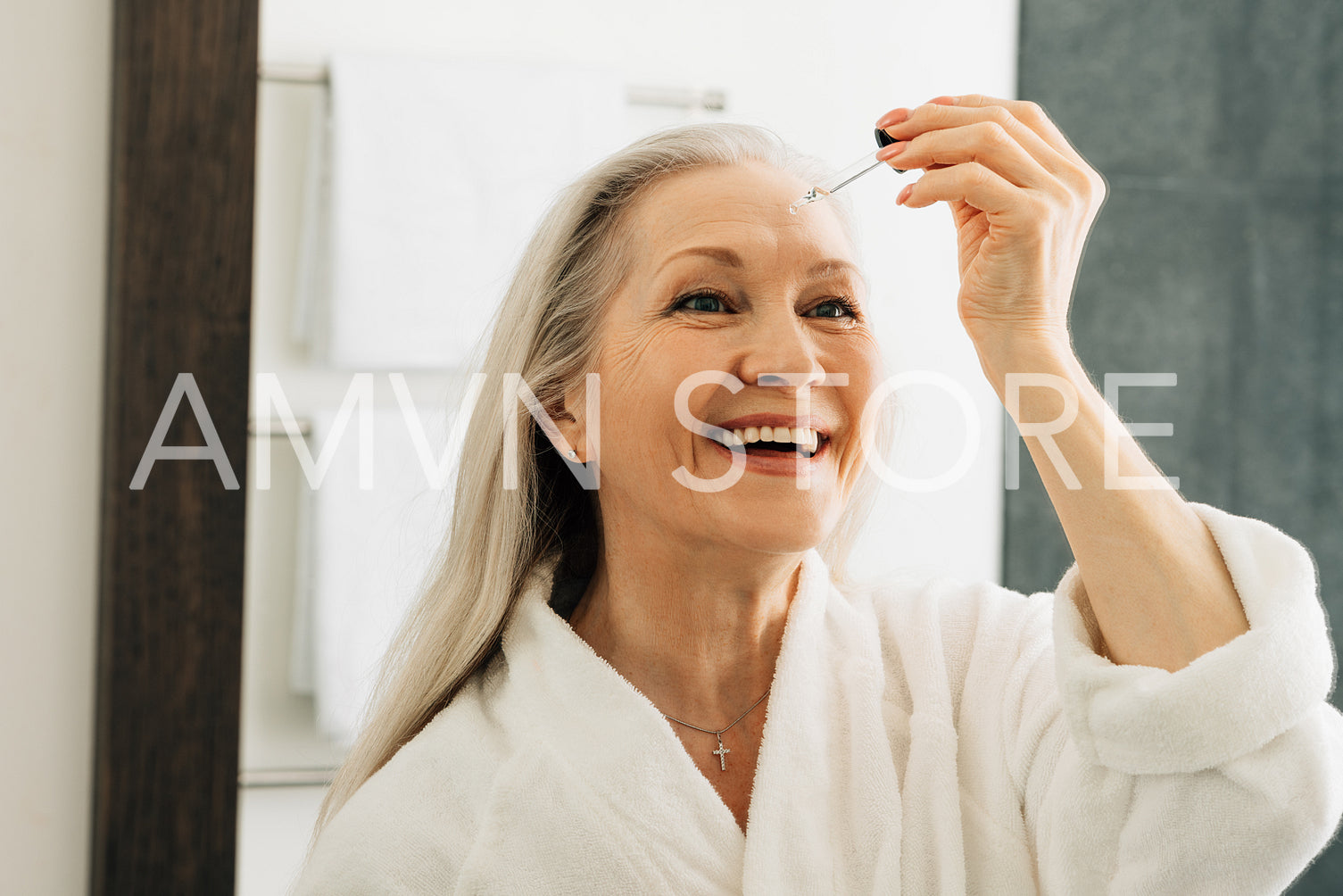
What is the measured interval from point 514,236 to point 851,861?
2.81 feet

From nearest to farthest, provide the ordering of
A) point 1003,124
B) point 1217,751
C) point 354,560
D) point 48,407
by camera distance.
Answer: point 1217,751 < point 1003,124 < point 48,407 < point 354,560

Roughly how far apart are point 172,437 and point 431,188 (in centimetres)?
59

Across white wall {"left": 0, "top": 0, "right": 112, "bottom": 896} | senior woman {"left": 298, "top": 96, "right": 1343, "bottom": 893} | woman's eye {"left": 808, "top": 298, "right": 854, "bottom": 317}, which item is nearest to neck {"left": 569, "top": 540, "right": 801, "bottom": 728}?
senior woman {"left": 298, "top": 96, "right": 1343, "bottom": 893}

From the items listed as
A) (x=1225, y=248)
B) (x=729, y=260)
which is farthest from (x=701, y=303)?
(x=1225, y=248)

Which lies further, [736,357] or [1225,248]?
[1225,248]

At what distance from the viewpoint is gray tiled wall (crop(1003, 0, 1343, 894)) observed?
162cm

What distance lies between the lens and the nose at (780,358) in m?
0.81

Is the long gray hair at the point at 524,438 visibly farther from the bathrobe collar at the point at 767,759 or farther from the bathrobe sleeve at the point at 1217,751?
the bathrobe sleeve at the point at 1217,751

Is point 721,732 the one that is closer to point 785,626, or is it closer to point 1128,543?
point 785,626

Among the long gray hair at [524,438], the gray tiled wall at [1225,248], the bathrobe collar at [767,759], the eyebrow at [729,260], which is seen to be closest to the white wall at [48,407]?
the long gray hair at [524,438]

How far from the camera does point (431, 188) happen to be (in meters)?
1.30

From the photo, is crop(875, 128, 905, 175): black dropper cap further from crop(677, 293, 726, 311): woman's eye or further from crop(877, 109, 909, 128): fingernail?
crop(677, 293, 726, 311): woman's eye

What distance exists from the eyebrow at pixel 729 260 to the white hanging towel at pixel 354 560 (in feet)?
1.68

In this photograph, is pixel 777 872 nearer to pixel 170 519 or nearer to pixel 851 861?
pixel 851 861
